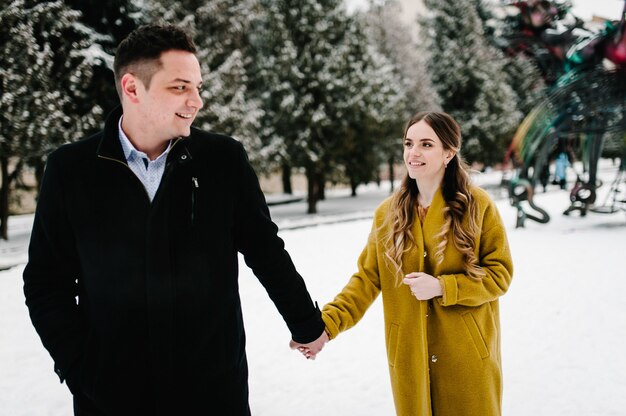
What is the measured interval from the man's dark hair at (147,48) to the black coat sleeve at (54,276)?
490mm

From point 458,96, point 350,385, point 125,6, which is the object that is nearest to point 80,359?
point 350,385

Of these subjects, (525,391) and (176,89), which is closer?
(176,89)

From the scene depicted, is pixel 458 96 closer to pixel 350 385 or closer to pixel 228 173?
pixel 350 385

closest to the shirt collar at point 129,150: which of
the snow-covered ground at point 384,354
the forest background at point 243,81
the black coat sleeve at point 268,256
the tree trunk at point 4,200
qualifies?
the black coat sleeve at point 268,256

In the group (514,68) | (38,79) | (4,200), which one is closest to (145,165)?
(38,79)

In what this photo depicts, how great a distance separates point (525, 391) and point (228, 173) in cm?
351

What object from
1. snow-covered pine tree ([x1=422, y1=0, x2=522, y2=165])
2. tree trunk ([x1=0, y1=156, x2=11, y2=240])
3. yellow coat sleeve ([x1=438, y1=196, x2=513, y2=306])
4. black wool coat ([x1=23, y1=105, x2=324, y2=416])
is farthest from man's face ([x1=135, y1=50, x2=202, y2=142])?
snow-covered pine tree ([x1=422, y1=0, x2=522, y2=165])

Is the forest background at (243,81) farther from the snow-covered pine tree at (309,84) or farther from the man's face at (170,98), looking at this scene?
the man's face at (170,98)

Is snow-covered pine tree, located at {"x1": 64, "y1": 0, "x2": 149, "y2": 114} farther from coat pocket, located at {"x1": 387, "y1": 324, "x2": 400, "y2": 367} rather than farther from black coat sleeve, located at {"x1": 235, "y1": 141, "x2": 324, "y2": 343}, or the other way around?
coat pocket, located at {"x1": 387, "y1": 324, "x2": 400, "y2": 367}

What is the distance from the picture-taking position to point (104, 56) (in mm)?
15625

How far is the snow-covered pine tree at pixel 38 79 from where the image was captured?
43.7 feet

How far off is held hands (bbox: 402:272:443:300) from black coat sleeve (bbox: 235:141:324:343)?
51cm

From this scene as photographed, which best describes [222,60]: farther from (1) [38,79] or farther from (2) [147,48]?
(2) [147,48]

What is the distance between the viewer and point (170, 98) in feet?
6.44
